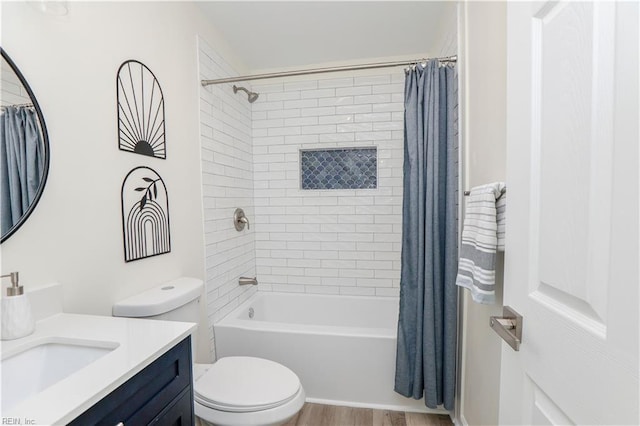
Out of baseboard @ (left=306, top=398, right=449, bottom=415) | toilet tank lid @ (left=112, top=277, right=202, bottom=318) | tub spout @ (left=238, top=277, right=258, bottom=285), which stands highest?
toilet tank lid @ (left=112, top=277, right=202, bottom=318)

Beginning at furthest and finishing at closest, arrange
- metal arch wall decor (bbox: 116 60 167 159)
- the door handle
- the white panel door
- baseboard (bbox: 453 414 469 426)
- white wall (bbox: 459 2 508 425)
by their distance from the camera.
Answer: baseboard (bbox: 453 414 469 426) → metal arch wall decor (bbox: 116 60 167 159) → white wall (bbox: 459 2 508 425) → the door handle → the white panel door

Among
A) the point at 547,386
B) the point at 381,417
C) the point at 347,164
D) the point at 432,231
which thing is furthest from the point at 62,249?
the point at 347,164

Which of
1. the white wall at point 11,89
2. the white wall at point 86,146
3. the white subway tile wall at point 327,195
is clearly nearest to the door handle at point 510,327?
the white wall at point 86,146

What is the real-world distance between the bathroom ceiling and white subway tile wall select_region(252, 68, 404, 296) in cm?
20

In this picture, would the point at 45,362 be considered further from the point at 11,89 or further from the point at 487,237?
the point at 487,237

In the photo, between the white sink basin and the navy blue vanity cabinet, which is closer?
the navy blue vanity cabinet

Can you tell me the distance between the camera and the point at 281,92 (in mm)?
2771

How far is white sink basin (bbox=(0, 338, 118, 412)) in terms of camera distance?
80cm

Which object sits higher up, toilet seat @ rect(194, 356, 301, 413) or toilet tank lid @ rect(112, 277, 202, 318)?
toilet tank lid @ rect(112, 277, 202, 318)

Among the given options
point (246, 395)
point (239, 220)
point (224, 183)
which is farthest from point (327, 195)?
point (246, 395)

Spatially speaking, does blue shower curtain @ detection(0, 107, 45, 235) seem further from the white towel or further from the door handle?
the white towel

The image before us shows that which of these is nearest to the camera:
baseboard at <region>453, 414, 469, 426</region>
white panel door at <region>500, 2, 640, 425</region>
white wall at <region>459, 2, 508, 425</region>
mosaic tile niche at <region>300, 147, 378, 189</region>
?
white panel door at <region>500, 2, 640, 425</region>

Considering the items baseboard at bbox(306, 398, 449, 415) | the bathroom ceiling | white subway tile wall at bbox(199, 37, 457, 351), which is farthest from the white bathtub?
the bathroom ceiling

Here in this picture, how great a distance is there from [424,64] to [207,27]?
1.47 metres
